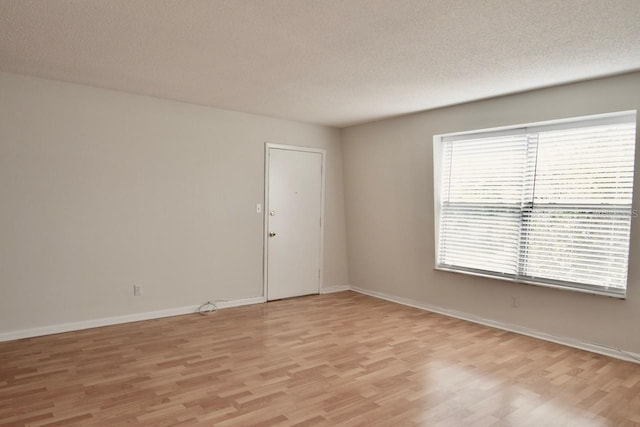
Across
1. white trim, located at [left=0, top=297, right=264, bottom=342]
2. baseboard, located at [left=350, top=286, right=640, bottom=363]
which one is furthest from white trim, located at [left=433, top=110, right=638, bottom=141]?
white trim, located at [left=0, top=297, right=264, bottom=342]

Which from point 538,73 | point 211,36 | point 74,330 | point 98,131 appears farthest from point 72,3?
point 538,73

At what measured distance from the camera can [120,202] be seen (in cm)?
442

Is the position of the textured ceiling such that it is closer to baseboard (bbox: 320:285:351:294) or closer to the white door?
the white door

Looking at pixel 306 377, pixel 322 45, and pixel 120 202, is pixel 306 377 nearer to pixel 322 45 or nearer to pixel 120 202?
pixel 322 45

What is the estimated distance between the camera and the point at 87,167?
422cm

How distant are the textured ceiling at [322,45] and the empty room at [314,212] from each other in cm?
2

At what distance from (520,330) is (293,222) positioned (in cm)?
313

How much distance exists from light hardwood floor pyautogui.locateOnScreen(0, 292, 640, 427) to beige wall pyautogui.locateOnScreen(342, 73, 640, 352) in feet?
1.07

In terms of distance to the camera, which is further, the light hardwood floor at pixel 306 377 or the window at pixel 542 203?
the window at pixel 542 203

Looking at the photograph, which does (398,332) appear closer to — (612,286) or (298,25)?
(612,286)

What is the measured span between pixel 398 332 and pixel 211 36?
332 cm

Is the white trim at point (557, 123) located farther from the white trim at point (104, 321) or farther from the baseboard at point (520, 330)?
the white trim at point (104, 321)

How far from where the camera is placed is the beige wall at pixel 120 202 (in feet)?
12.8

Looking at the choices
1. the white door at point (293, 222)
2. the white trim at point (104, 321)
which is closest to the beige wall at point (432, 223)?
the white door at point (293, 222)
